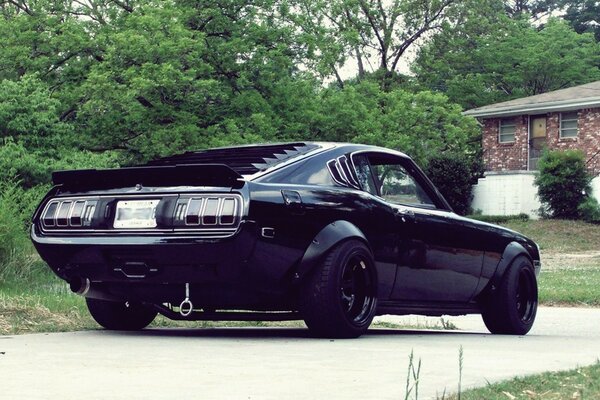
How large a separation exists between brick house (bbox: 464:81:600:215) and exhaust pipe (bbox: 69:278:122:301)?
104 ft

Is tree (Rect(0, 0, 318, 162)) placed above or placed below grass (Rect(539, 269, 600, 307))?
above

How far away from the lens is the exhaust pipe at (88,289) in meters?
8.10

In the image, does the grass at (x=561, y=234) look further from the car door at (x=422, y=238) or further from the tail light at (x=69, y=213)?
the tail light at (x=69, y=213)

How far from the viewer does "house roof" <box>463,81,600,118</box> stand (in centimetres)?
4156

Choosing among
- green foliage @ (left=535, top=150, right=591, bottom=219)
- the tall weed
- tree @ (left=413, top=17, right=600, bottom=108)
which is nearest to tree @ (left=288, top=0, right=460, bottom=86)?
tree @ (left=413, top=17, right=600, bottom=108)

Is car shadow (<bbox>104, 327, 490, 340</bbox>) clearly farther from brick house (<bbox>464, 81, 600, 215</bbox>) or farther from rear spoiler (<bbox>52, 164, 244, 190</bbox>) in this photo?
brick house (<bbox>464, 81, 600, 215</bbox>)

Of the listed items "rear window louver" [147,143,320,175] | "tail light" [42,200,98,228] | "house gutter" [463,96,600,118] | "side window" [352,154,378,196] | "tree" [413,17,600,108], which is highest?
"tree" [413,17,600,108]

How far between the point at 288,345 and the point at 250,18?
30172mm

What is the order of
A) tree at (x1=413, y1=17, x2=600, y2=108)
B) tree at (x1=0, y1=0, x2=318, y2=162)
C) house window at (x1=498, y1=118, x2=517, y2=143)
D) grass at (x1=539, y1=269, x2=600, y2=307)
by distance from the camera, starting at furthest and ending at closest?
tree at (x1=413, y1=17, x2=600, y2=108) < house window at (x1=498, y1=118, x2=517, y2=143) < tree at (x1=0, y1=0, x2=318, y2=162) < grass at (x1=539, y1=269, x2=600, y2=307)

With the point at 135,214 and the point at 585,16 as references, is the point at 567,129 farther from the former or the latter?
the point at 135,214

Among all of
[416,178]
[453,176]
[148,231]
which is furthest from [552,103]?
[148,231]

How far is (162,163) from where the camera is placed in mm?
9062

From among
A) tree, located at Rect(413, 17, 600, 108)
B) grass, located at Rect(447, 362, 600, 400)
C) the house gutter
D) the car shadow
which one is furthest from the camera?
tree, located at Rect(413, 17, 600, 108)

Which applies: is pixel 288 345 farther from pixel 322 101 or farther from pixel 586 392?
pixel 322 101
